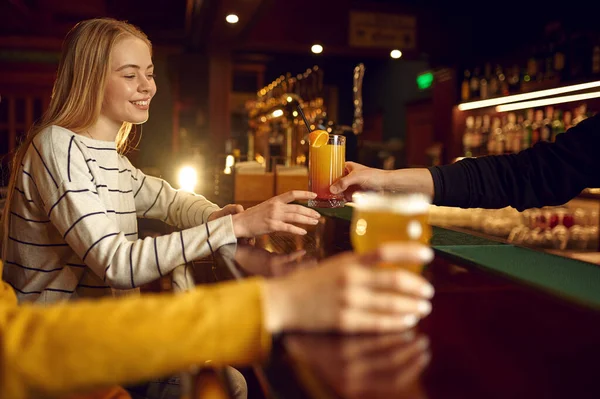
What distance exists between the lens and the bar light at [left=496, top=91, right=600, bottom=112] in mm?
4254

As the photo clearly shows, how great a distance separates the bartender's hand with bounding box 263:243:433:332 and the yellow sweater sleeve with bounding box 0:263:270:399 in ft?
0.14

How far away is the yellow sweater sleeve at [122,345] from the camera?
0.69 meters

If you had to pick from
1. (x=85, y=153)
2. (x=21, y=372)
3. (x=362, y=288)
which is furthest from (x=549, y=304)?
(x=85, y=153)

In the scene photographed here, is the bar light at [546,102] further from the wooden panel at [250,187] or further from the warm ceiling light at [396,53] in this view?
the wooden panel at [250,187]

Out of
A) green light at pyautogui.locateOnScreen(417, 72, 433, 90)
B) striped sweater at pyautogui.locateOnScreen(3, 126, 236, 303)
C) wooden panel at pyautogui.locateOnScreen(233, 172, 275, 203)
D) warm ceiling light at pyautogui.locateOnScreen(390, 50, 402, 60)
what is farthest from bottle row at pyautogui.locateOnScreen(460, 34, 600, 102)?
striped sweater at pyautogui.locateOnScreen(3, 126, 236, 303)

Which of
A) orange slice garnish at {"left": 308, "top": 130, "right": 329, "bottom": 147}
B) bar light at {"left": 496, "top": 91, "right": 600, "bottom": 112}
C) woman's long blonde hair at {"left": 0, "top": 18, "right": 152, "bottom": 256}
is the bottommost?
orange slice garnish at {"left": 308, "top": 130, "right": 329, "bottom": 147}

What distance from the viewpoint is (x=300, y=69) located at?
483 inches

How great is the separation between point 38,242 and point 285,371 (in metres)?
1.08

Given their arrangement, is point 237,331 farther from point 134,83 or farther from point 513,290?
point 134,83

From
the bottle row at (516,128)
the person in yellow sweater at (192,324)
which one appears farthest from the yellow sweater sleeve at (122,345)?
the bottle row at (516,128)

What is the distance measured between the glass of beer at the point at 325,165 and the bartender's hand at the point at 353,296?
3.46 feet

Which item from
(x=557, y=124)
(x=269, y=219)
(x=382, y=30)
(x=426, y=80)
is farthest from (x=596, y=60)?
(x=426, y=80)

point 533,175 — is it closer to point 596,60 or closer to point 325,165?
point 325,165

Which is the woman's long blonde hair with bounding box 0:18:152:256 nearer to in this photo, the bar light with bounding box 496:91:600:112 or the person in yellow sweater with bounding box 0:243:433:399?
the person in yellow sweater with bounding box 0:243:433:399
